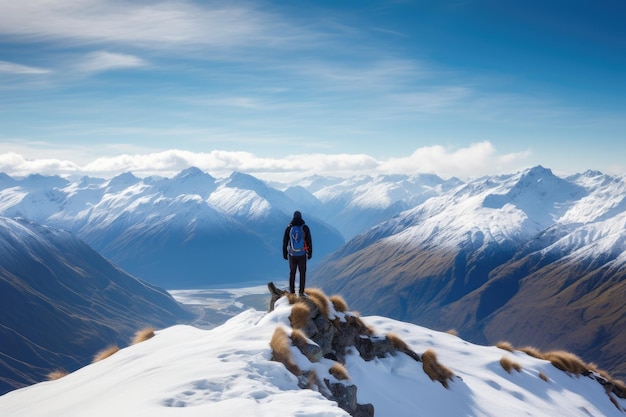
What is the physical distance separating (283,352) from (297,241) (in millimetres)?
9266

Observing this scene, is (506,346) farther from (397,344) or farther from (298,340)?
(298,340)

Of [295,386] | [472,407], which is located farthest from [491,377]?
[295,386]

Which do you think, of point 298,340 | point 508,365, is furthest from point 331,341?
point 508,365

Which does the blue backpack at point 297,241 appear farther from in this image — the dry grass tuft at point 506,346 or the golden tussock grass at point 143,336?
the dry grass tuft at point 506,346

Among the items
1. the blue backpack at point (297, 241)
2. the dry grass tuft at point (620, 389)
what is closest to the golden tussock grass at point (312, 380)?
the blue backpack at point (297, 241)

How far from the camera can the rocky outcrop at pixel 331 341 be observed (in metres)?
20.6

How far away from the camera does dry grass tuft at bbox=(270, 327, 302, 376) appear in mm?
20388

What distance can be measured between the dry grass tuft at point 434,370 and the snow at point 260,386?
0.51 metres

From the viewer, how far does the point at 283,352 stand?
2102 centimetres

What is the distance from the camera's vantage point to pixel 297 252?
97.1 ft

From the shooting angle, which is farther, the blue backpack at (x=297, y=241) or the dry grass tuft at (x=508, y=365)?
the dry grass tuft at (x=508, y=365)

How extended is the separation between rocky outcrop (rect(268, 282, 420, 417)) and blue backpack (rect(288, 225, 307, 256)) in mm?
2404

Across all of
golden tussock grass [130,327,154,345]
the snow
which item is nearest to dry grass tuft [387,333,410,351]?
the snow

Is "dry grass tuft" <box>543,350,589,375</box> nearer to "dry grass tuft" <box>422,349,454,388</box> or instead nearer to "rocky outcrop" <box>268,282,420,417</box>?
"dry grass tuft" <box>422,349,454,388</box>
